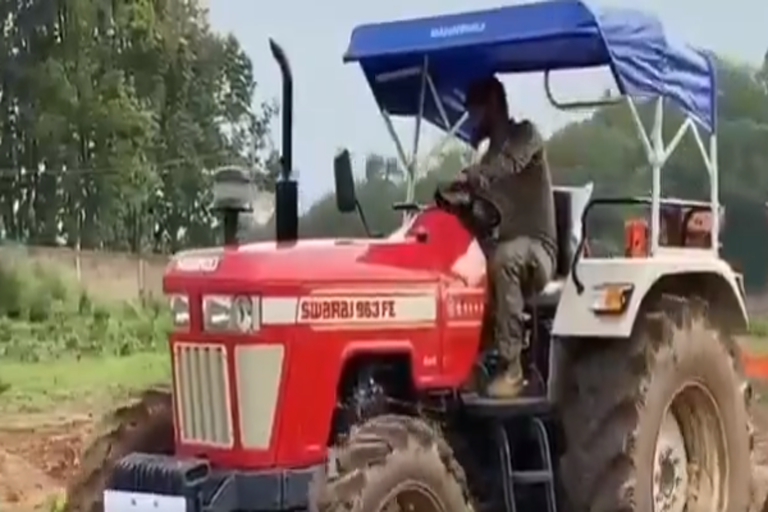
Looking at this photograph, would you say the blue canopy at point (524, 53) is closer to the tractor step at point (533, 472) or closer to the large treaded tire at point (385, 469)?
the tractor step at point (533, 472)

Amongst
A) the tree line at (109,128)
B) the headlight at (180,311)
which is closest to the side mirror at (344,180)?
the headlight at (180,311)

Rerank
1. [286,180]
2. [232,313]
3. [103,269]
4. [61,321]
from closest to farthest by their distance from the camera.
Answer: [232,313] < [286,180] < [61,321] < [103,269]

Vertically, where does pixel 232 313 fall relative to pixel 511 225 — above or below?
below

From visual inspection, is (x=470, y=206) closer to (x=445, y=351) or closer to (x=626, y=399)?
(x=445, y=351)

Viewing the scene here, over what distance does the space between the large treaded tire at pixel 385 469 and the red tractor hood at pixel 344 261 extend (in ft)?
2.00

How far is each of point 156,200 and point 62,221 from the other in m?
2.57

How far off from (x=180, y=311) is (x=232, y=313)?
1.16 ft

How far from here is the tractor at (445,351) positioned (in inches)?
250

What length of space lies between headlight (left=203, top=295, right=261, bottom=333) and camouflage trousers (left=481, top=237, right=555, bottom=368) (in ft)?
4.55

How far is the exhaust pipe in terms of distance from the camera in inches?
264

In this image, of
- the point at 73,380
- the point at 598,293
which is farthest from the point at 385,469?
the point at 73,380

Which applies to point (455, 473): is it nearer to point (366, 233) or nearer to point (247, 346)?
point (247, 346)

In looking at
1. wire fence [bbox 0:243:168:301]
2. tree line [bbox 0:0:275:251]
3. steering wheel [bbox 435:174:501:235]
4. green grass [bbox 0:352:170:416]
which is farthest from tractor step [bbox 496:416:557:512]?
tree line [bbox 0:0:275:251]

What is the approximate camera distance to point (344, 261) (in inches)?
263
